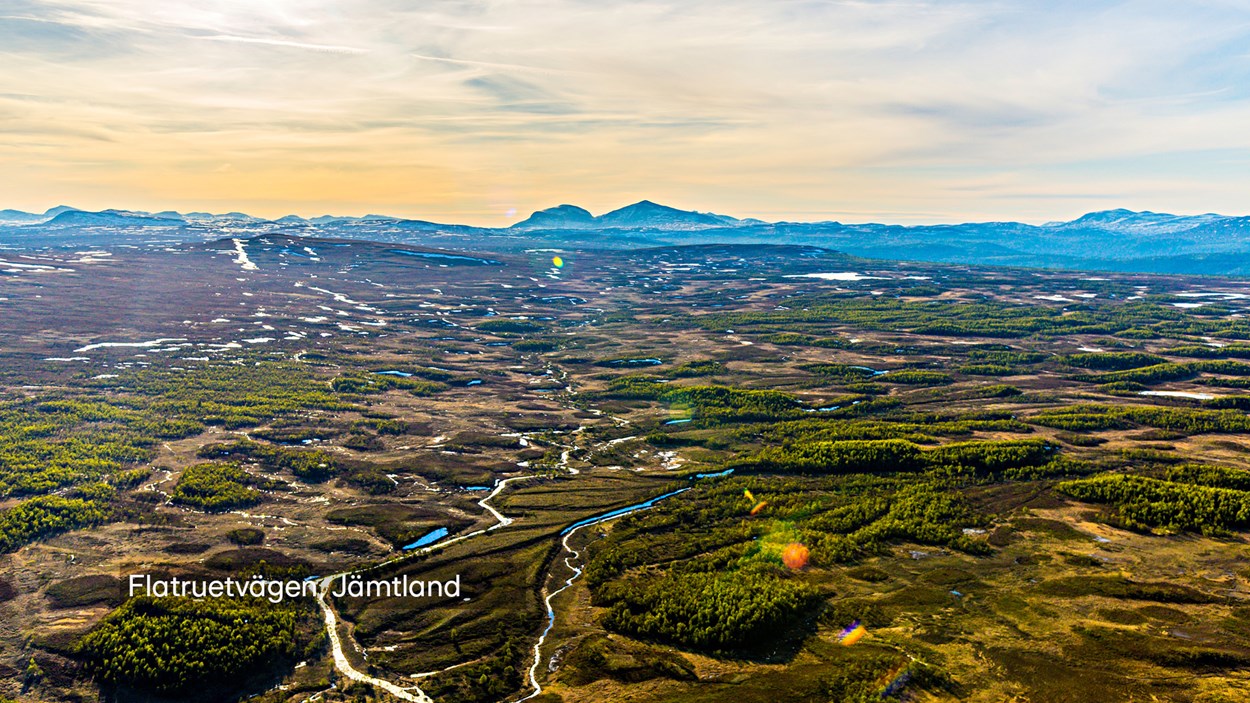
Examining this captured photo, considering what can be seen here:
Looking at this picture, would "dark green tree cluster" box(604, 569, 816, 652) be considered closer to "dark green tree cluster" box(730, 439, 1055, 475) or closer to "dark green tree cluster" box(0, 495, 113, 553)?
"dark green tree cluster" box(730, 439, 1055, 475)

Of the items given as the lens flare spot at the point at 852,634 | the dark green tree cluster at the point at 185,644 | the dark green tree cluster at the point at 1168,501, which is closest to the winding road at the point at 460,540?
the dark green tree cluster at the point at 185,644

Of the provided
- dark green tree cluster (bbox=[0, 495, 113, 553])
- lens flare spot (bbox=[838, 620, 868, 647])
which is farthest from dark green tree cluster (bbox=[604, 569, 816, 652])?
dark green tree cluster (bbox=[0, 495, 113, 553])

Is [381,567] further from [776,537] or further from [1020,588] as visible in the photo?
[1020,588]

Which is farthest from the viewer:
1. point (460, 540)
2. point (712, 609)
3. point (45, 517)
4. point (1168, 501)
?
point (1168, 501)

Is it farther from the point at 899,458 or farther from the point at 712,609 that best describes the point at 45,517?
the point at 899,458

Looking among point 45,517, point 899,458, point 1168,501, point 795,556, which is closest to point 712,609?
point 795,556

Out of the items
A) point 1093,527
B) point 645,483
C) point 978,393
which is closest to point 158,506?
point 645,483
